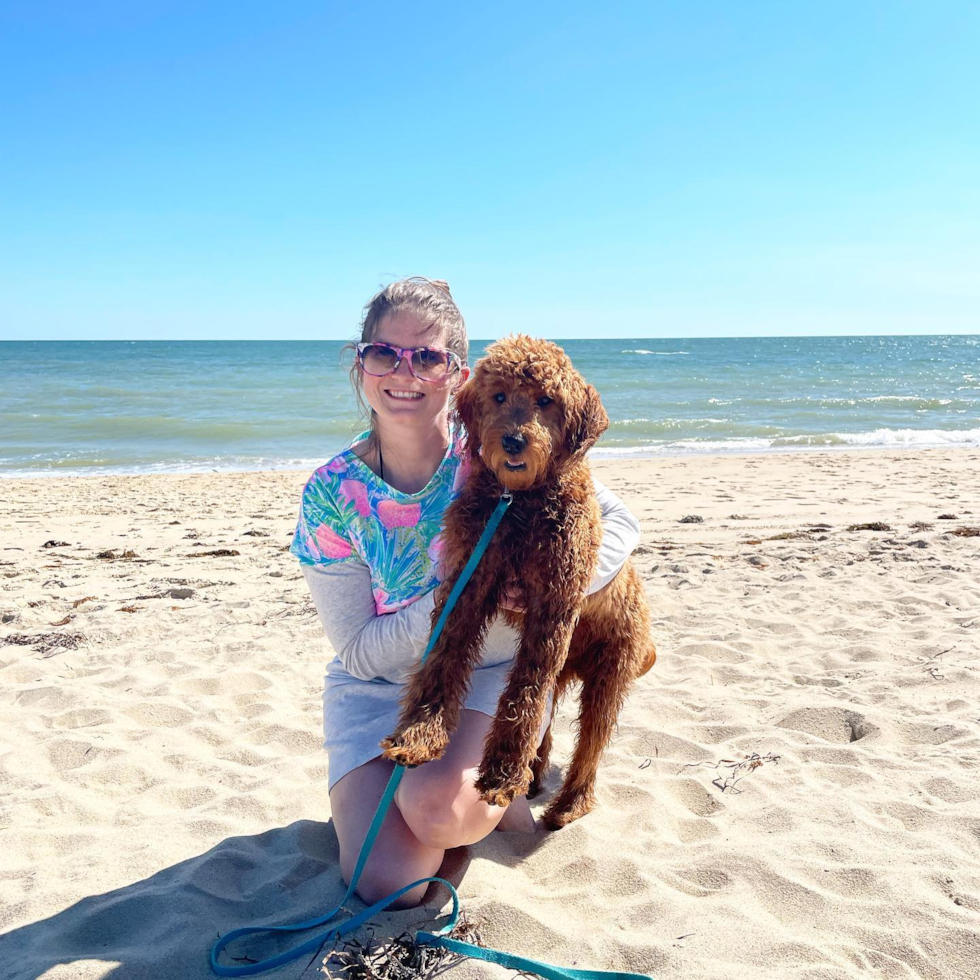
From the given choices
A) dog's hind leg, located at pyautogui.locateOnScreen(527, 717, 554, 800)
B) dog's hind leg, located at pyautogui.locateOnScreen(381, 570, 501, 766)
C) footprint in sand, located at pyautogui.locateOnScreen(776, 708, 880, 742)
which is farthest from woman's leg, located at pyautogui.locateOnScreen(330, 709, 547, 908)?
footprint in sand, located at pyautogui.locateOnScreen(776, 708, 880, 742)

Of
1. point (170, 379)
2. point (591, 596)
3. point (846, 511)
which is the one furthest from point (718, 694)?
point (170, 379)

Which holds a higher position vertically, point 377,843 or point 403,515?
point 403,515

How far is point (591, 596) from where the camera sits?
2.52 m

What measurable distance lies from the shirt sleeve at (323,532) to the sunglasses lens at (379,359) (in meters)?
0.43

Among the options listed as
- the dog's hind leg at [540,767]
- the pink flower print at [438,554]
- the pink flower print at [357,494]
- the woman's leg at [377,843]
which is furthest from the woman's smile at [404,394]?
the dog's hind leg at [540,767]

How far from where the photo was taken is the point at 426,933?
2148mm

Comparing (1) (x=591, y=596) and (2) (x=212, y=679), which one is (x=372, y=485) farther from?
(2) (x=212, y=679)

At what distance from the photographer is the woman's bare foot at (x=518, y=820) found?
284cm

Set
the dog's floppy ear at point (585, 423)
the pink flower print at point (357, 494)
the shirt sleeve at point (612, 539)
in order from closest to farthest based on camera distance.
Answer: the dog's floppy ear at point (585, 423) < the shirt sleeve at point (612, 539) < the pink flower print at point (357, 494)

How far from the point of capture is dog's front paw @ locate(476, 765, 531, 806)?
2.10 meters

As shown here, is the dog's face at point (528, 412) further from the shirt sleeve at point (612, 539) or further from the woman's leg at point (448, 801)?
the woman's leg at point (448, 801)

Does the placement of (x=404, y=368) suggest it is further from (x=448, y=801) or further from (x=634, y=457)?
(x=634, y=457)

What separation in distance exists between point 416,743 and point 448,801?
41 cm

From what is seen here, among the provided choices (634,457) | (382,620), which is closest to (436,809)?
(382,620)
